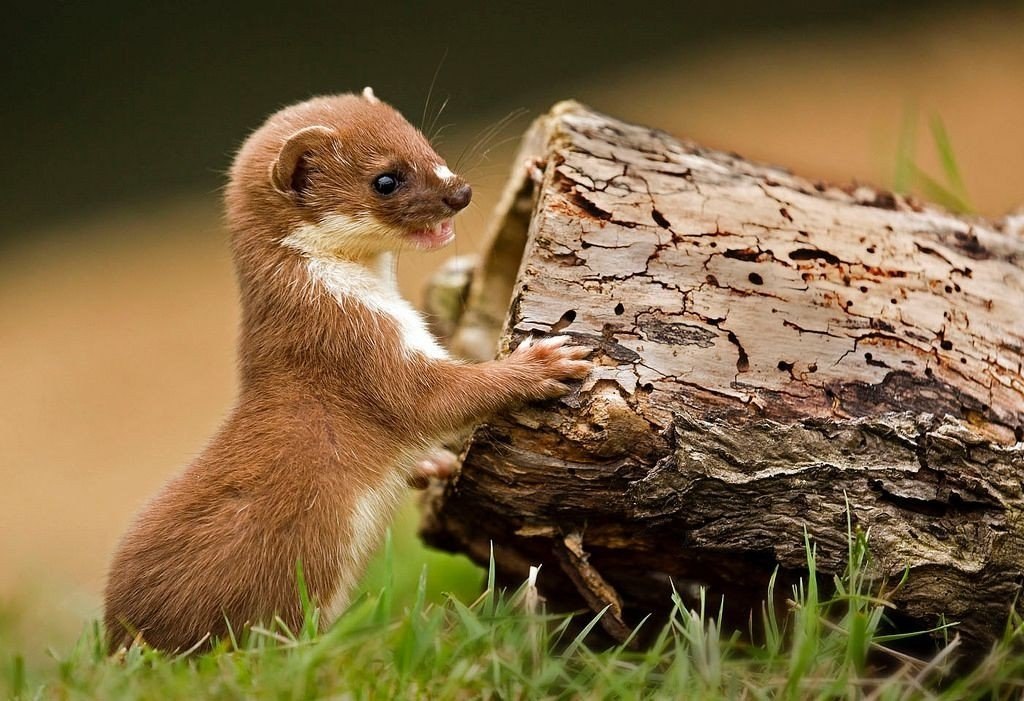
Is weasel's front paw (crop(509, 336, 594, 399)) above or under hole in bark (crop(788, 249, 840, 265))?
under

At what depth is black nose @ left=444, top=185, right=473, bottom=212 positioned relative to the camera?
157 inches

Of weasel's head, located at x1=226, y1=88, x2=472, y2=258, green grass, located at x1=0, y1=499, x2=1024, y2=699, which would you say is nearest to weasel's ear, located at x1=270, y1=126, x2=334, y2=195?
weasel's head, located at x1=226, y1=88, x2=472, y2=258

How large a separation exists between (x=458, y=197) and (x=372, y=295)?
47 cm

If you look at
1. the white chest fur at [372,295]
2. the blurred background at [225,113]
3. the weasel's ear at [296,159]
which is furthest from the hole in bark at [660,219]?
the blurred background at [225,113]

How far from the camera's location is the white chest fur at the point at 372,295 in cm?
390

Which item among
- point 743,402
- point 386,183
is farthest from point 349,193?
point 743,402

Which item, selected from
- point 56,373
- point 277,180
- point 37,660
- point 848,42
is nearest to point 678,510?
point 277,180

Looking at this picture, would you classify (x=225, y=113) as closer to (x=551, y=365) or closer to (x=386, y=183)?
(x=386, y=183)

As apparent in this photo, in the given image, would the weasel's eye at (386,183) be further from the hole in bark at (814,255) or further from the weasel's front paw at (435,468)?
the hole in bark at (814,255)

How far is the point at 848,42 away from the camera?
11.0 meters

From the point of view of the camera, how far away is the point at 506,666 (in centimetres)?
306

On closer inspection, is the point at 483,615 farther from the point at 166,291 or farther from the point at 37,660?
the point at 166,291

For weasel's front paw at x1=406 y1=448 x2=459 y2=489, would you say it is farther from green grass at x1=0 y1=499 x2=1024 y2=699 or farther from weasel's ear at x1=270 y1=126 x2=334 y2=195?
weasel's ear at x1=270 y1=126 x2=334 y2=195

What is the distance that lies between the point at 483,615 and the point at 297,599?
26.8 inches
